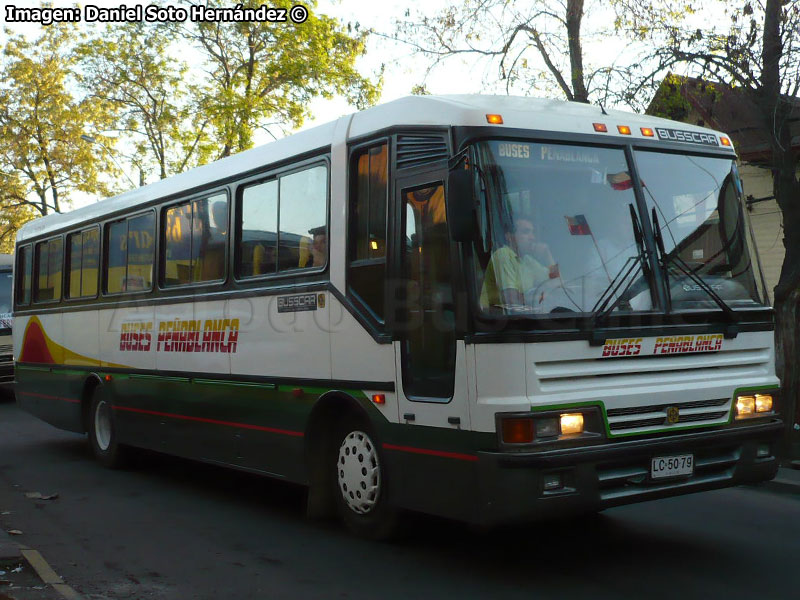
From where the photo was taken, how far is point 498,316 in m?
6.23

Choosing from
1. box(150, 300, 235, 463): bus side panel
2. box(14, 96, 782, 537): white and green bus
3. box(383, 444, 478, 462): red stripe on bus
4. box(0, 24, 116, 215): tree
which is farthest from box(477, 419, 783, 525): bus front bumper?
box(0, 24, 116, 215): tree

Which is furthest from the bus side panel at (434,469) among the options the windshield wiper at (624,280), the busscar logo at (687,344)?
the busscar logo at (687,344)

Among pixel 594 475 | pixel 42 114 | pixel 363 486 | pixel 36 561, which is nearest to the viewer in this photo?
pixel 594 475

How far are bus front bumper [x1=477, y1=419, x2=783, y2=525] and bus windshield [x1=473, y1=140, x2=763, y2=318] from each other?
0.85 m

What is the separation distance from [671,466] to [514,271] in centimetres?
161

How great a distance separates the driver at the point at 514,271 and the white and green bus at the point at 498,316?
0.04 ft

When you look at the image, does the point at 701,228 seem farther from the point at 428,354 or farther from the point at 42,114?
the point at 42,114

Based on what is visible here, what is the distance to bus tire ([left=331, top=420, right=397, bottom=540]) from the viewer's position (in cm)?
725

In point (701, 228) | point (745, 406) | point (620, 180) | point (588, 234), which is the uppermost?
point (620, 180)

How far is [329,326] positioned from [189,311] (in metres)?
2.68

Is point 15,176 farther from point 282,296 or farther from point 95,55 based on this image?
point 282,296

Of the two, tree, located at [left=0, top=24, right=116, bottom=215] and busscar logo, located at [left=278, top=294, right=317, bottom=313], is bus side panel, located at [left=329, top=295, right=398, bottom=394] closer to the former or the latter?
busscar logo, located at [left=278, top=294, right=317, bottom=313]

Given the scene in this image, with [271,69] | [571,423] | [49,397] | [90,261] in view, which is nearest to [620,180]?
[571,423]

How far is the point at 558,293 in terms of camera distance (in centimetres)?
635
